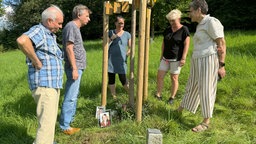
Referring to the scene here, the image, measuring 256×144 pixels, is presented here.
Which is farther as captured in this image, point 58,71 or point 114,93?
point 114,93

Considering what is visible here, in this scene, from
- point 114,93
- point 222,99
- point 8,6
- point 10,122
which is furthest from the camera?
point 8,6

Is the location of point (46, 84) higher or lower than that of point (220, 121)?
higher

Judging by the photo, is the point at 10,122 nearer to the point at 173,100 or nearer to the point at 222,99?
the point at 173,100

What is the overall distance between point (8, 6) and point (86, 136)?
4701 cm

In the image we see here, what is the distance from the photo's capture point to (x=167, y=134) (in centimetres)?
434

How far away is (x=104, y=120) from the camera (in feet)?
15.9

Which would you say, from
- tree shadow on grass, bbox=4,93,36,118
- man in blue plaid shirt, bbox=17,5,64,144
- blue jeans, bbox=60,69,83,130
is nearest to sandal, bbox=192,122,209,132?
blue jeans, bbox=60,69,83,130

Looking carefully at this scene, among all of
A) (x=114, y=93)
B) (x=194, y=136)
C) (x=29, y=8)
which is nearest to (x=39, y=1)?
(x=29, y=8)

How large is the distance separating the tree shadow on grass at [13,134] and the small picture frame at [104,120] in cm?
106

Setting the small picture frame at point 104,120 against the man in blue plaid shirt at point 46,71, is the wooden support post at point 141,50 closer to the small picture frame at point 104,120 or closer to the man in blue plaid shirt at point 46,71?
the small picture frame at point 104,120

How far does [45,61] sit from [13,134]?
174cm

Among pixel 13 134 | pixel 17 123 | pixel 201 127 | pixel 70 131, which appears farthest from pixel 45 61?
pixel 201 127

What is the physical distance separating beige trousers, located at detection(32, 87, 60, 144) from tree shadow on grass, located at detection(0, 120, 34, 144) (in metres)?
0.87

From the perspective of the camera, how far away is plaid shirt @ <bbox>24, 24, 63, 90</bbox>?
3652mm
